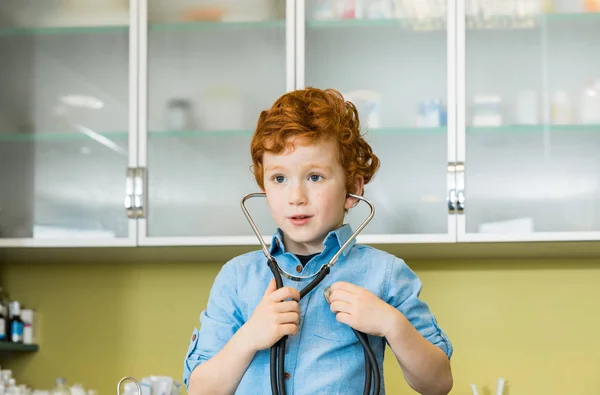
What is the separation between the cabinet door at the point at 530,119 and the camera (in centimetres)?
235

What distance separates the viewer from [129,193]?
2410mm

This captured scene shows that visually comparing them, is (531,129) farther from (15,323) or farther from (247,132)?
(15,323)

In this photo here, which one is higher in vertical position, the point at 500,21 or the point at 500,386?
the point at 500,21

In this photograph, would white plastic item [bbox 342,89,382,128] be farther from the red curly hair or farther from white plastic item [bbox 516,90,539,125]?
the red curly hair

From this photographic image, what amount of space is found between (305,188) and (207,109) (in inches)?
51.1

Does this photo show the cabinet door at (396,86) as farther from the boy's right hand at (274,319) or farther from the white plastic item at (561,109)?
the boy's right hand at (274,319)

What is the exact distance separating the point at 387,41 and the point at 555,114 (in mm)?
504

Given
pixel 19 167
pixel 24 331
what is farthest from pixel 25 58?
pixel 24 331

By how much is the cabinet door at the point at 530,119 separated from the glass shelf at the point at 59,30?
3.24ft

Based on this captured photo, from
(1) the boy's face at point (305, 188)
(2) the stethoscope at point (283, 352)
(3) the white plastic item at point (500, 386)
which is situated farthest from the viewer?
(3) the white plastic item at point (500, 386)

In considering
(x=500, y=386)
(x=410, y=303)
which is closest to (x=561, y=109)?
(x=500, y=386)

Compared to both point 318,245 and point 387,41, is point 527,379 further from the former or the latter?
point 318,245

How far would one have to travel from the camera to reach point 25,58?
2.58 metres

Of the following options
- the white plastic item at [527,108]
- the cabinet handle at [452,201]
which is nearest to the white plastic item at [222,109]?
the cabinet handle at [452,201]
